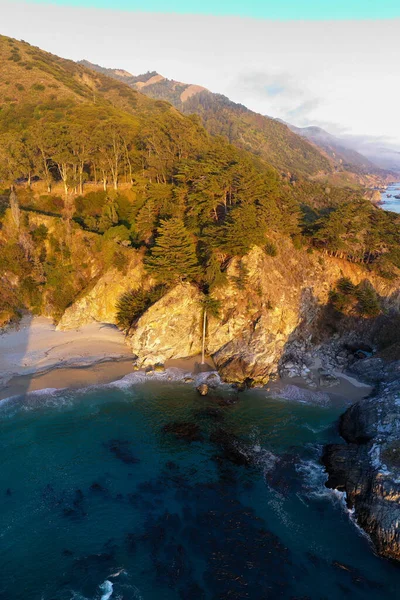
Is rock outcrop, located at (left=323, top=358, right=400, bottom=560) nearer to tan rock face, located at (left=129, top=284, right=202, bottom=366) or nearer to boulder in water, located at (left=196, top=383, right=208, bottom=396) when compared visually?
boulder in water, located at (left=196, top=383, right=208, bottom=396)

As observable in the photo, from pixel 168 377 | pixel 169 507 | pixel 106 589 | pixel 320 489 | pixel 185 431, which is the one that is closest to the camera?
pixel 106 589

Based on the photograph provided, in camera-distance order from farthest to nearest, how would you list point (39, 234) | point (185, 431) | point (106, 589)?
1. point (39, 234)
2. point (185, 431)
3. point (106, 589)

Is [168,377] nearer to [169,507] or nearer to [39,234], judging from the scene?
[169,507]

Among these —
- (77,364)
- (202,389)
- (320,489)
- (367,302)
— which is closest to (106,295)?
(77,364)

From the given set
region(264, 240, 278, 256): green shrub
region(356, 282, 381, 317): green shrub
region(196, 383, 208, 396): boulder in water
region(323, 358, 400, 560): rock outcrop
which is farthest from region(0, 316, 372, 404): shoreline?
region(264, 240, 278, 256): green shrub

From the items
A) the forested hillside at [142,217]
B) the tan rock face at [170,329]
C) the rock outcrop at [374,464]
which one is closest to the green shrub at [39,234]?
the forested hillside at [142,217]

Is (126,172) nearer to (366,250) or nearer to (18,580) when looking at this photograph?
(366,250)

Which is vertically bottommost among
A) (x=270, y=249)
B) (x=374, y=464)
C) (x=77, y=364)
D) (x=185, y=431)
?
(x=185, y=431)

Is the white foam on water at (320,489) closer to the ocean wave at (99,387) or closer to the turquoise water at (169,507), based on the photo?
the turquoise water at (169,507)
